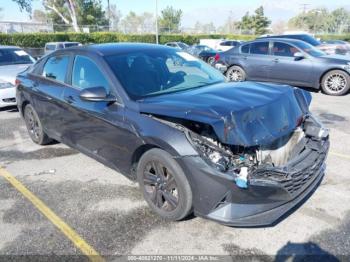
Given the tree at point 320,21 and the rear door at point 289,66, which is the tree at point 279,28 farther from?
the rear door at point 289,66

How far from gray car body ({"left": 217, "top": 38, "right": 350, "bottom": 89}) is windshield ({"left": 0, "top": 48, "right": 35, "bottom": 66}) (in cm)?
604

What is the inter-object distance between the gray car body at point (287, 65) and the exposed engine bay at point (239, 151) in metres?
6.48

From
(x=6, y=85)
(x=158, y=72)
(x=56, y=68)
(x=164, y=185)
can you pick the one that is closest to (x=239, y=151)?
(x=164, y=185)

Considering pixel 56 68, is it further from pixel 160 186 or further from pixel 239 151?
pixel 239 151

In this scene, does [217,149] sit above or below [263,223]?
above

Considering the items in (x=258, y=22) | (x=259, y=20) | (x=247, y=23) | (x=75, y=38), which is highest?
(x=259, y=20)

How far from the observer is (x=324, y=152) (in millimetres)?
3344

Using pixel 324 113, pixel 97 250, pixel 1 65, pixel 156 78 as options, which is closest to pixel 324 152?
pixel 156 78

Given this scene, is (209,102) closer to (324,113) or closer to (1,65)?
(324,113)

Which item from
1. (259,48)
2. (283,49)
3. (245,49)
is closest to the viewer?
(283,49)

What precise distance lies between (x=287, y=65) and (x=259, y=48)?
1187 mm

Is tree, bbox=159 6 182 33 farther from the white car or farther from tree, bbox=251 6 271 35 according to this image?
the white car

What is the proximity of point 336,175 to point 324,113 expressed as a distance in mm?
3417

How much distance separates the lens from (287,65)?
9.58 meters
